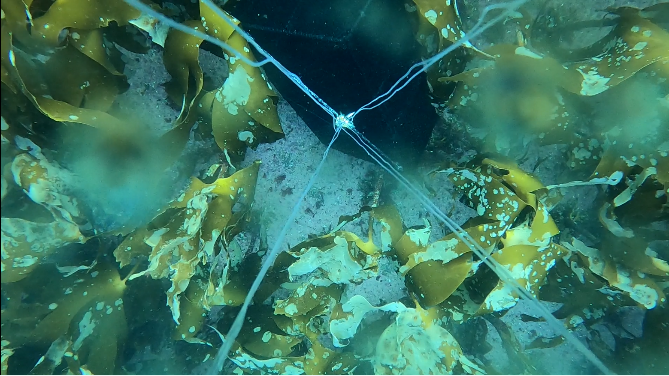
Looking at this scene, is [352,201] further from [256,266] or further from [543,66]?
[543,66]

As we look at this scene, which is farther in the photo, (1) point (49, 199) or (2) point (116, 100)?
(2) point (116, 100)

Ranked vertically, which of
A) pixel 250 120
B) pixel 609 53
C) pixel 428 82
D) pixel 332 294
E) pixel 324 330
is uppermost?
pixel 609 53

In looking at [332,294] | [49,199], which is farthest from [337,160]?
[49,199]

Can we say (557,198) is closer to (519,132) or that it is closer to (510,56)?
(519,132)

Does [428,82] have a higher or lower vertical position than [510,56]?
lower

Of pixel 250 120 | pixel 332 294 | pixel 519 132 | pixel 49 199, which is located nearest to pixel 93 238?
pixel 49 199

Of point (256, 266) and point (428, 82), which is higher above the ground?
point (428, 82)
